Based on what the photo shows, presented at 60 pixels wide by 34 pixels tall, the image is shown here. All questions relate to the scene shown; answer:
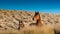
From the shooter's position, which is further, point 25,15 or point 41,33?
point 25,15

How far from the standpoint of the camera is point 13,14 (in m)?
36.1

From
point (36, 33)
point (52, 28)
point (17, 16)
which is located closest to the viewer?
point (36, 33)

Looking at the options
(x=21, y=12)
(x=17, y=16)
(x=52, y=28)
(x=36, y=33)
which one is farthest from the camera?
(x=21, y=12)

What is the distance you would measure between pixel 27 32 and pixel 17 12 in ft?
76.1

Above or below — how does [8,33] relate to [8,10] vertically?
below

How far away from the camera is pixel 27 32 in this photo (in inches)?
576

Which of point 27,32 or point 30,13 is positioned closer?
point 27,32

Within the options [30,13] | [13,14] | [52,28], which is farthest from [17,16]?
[52,28]

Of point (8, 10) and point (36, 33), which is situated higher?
point (8, 10)

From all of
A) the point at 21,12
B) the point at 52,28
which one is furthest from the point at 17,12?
the point at 52,28

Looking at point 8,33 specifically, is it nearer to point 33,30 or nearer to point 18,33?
point 18,33

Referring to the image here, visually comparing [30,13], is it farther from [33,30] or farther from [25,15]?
[33,30]

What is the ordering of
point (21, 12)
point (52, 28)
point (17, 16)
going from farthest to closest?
1. point (21, 12)
2. point (17, 16)
3. point (52, 28)

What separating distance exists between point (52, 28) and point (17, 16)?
20555 millimetres
